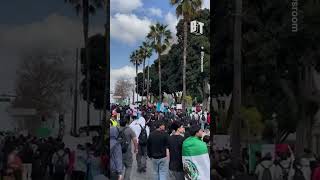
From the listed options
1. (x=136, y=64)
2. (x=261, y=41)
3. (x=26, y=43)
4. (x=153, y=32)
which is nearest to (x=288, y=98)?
(x=261, y=41)

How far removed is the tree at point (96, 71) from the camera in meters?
6.31

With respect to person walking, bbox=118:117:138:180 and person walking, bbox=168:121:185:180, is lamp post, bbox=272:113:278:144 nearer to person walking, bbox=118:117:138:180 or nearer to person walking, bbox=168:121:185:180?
person walking, bbox=168:121:185:180

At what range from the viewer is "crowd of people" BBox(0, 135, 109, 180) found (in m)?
6.24

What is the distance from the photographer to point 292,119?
7566mm

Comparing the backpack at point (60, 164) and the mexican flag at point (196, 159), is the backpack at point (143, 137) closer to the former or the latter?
the mexican flag at point (196, 159)

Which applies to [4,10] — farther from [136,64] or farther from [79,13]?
[136,64]

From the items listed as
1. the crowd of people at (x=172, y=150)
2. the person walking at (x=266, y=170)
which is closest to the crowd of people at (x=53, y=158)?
the crowd of people at (x=172, y=150)

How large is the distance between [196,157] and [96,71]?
1997mm

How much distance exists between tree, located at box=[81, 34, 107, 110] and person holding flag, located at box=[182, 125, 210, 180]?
5.54 ft

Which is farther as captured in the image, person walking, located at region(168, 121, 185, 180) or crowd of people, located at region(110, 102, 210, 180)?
person walking, located at region(168, 121, 185, 180)

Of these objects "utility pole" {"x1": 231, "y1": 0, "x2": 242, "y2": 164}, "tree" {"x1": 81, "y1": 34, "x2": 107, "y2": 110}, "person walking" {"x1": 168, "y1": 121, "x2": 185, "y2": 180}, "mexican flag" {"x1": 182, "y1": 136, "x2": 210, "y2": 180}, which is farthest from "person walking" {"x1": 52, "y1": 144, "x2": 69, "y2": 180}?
"person walking" {"x1": 168, "y1": 121, "x2": 185, "y2": 180}

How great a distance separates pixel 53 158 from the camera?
643 cm

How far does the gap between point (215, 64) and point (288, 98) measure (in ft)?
3.94

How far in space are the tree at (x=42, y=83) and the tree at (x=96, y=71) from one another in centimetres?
22
